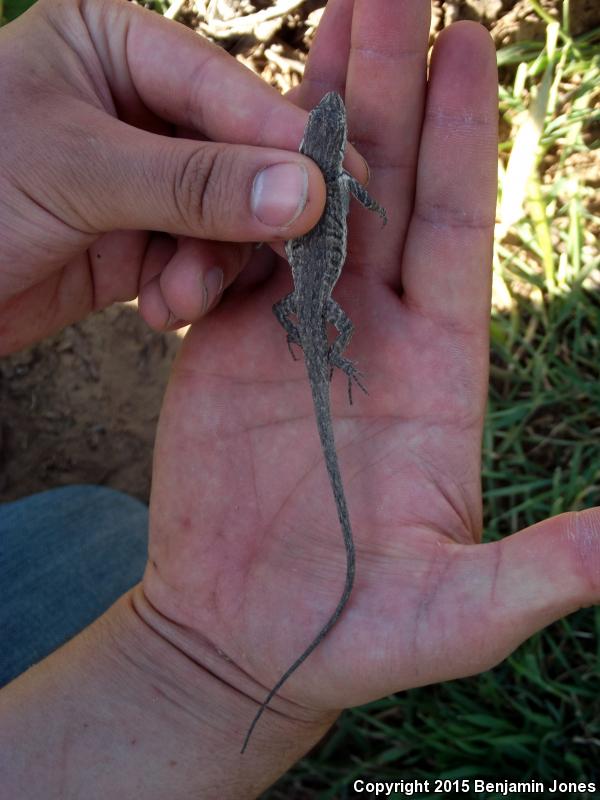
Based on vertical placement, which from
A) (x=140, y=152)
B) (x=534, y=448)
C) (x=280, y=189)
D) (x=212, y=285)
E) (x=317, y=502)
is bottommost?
(x=534, y=448)

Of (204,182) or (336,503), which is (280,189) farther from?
(336,503)

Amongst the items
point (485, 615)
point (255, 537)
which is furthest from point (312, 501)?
point (485, 615)

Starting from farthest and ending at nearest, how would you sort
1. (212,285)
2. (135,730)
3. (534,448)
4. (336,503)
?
1. (534,448)
2. (212,285)
3. (135,730)
4. (336,503)

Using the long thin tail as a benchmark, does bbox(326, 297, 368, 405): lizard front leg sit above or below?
above

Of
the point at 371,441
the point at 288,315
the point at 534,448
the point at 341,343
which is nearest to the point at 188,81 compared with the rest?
the point at 288,315

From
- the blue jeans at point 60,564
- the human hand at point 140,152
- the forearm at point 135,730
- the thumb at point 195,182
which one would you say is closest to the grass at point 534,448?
the forearm at point 135,730

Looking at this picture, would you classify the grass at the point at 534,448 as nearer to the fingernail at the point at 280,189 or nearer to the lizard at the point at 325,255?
the lizard at the point at 325,255

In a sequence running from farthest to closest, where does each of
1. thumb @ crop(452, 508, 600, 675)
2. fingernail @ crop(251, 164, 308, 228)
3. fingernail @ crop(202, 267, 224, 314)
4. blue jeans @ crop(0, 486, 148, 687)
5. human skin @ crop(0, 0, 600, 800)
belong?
blue jeans @ crop(0, 486, 148, 687), fingernail @ crop(202, 267, 224, 314), human skin @ crop(0, 0, 600, 800), fingernail @ crop(251, 164, 308, 228), thumb @ crop(452, 508, 600, 675)

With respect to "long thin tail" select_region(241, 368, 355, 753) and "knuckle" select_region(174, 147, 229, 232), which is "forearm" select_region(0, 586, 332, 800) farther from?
"knuckle" select_region(174, 147, 229, 232)

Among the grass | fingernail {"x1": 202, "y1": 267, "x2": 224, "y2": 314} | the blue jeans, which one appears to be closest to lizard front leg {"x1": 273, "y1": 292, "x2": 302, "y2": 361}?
fingernail {"x1": 202, "y1": 267, "x2": 224, "y2": 314}
